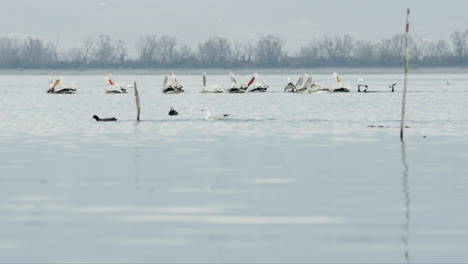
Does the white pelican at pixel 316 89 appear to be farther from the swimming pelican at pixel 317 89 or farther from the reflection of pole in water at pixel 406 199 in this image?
the reflection of pole in water at pixel 406 199

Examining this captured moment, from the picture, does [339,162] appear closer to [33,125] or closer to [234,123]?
[234,123]

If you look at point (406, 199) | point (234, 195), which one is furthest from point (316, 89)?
point (406, 199)

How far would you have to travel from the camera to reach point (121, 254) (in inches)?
→ 479

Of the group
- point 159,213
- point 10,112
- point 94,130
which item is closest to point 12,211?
point 159,213

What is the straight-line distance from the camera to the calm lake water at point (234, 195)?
41.4ft

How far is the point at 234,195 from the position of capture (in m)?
18.0

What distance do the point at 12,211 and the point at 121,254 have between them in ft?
14.9

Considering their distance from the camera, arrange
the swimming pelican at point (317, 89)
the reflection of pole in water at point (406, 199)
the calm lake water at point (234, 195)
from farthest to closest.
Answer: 1. the swimming pelican at point (317, 89)
2. the reflection of pole in water at point (406, 199)
3. the calm lake water at point (234, 195)

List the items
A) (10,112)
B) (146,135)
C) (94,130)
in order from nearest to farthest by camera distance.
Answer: (146,135)
(94,130)
(10,112)

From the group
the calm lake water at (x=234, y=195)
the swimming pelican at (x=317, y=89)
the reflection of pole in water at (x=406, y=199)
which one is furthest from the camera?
the swimming pelican at (x=317, y=89)

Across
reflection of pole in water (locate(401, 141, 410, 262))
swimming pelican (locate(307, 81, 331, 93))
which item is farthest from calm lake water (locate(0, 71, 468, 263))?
swimming pelican (locate(307, 81, 331, 93))

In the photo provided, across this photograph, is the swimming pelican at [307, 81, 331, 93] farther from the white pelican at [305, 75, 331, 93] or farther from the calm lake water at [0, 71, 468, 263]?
the calm lake water at [0, 71, 468, 263]

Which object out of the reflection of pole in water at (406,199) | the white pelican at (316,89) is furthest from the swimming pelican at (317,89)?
the reflection of pole in water at (406,199)

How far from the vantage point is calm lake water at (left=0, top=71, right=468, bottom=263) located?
12617mm
